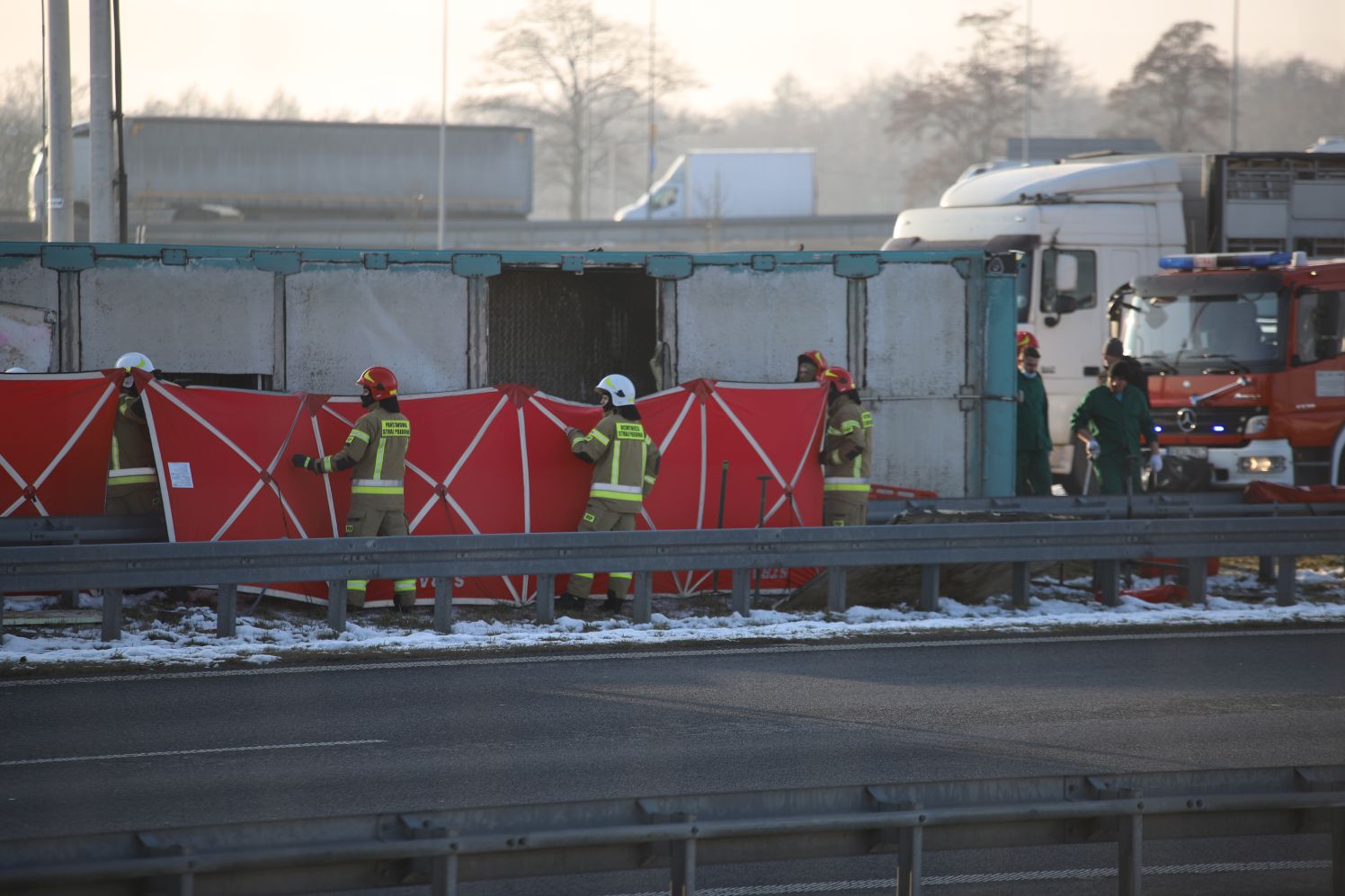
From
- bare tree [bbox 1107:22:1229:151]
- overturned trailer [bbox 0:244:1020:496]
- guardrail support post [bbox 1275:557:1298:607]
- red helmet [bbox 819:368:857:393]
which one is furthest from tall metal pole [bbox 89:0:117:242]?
bare tree [bbox 1107:22:1229:151]

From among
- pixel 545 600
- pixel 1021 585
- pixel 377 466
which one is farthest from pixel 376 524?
pixel 1021 585

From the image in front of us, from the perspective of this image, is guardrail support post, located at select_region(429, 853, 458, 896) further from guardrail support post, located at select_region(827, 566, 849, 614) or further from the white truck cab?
the white truck cab

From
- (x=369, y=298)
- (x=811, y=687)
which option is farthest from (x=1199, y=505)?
(x=369, y=298)

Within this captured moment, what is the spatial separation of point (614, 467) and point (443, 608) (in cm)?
202

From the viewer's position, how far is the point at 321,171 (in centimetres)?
4600

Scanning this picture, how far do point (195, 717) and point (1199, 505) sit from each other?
29.8ft

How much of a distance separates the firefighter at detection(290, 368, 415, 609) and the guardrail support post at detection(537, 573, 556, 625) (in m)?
1.19

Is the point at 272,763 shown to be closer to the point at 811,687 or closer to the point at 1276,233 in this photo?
the point at 811,687

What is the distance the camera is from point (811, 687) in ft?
30.4

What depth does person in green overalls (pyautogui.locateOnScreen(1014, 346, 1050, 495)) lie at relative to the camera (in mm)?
15531

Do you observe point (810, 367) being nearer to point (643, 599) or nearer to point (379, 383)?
point (643, 599)

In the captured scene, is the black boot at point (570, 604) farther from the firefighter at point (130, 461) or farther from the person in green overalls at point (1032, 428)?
the person in green overalls at point (1032, 428)

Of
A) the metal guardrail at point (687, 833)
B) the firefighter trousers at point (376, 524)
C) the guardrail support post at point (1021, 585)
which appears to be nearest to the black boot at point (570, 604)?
the firefighter trousers at point (376, 524)

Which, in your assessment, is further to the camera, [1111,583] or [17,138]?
[17,138]
